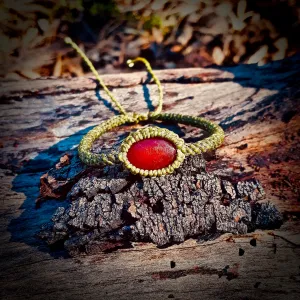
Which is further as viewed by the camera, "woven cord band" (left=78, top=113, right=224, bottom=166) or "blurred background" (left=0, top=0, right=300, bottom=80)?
"blurred background" (left=0, top=0, right=300, bottom=80)

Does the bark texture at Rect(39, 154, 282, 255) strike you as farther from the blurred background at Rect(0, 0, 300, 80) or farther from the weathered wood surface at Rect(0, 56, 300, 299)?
the blurred background at Rect(0, 0, 300, 80)

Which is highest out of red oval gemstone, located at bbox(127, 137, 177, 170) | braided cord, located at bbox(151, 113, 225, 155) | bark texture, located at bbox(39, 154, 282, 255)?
Answer: braided cord, located at bbox(151, 113, 225, 155)

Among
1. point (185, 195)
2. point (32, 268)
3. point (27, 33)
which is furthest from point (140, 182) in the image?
point (27, 33)

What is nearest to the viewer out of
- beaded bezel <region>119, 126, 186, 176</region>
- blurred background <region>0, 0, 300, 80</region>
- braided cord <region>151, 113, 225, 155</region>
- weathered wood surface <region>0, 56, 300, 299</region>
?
weathered wood surface <region>0, 56, 300, 299</region>

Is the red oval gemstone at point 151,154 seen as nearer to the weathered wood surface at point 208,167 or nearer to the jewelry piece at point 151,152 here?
the jewelry piece at point 151,152

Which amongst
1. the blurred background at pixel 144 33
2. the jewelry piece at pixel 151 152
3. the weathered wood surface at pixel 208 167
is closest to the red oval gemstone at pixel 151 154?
the jewelry piece at pixel 151 152

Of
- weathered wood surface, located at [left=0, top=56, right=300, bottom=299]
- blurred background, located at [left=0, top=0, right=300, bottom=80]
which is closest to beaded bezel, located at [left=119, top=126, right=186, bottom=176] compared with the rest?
weathered wood surface, located at [left=0, top=56, right=300, bottom=299]
